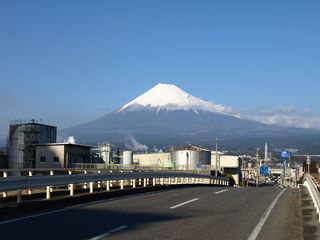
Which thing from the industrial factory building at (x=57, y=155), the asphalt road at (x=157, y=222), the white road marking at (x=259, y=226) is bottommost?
the white road marking at (x=259, y=226)

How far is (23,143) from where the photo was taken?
68.4m

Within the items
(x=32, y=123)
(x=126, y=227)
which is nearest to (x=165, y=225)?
(x=126, y=227)

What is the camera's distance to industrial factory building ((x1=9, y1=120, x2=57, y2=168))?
6725 centimetres

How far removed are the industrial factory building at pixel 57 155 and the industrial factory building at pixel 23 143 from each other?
1.41 meters

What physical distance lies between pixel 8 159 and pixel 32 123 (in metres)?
5.77

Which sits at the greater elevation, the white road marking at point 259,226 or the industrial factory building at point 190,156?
the industrial factory building at point 190,156

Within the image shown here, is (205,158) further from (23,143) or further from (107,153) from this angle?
(23,143)

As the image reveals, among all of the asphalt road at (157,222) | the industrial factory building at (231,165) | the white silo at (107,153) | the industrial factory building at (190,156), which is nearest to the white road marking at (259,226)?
the asphalt road at (157,222)

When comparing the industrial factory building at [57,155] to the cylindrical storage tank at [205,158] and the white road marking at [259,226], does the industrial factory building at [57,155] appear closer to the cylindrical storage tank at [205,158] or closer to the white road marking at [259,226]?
the cylindrical storage tank at [205,158]

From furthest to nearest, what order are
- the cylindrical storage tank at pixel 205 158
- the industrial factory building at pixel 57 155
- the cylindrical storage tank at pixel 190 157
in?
the cylindrical storage tank at pixel 205 158
the cylindrical storage tank at pixel 190 157
the industrial factory building at pixel 57 155

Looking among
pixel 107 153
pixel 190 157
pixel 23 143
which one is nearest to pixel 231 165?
pixel 190 157

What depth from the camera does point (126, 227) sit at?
1045cm

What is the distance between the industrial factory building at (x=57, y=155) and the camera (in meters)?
64.2

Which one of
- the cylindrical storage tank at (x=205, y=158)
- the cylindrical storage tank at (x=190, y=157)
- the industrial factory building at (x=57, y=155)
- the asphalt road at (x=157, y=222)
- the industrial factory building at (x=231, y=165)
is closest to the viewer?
the asphalt road at (x=157, y=222)
